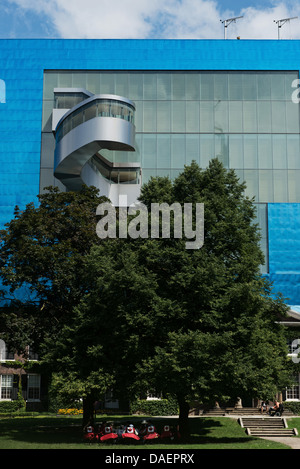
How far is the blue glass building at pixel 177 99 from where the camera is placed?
61781 millimetres

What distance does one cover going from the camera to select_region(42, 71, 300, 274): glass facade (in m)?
62.3

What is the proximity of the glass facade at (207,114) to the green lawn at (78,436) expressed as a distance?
102 ft

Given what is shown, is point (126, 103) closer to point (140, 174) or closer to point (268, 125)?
point (140, 174)

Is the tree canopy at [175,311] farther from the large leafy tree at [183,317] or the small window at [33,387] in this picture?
the small window at [33,387]

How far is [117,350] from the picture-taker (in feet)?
96.4

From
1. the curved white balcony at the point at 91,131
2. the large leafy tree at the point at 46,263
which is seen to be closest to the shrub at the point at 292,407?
the large leafy tree at the point at 46,263

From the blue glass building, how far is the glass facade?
109mm

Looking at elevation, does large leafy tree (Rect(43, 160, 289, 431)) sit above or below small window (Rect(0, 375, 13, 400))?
above

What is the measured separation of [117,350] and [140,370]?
268 cm

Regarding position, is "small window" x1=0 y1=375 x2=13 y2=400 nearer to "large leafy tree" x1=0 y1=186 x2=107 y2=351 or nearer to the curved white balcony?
"large leafy tree" x1=0 y1=186 x2=107 y2=351

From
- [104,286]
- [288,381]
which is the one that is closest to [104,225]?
[104,286]

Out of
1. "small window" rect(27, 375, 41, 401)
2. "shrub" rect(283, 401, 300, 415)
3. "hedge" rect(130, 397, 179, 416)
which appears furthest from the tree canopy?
"small window" rect(27, 375, 41, 401)

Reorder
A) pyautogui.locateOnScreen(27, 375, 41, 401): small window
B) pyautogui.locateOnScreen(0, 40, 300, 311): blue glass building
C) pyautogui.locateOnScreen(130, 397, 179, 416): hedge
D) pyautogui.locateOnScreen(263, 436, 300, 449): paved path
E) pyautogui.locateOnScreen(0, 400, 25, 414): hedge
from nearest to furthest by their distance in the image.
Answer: pyautogui.locateOnScreen(263, 436, 300, 449): paved path
pyautogui.locateOnScreen(130, 397, 179, 416): hedge
pyautogui.locateOnScreen(0, 400, 25, 414): hedge
pyautogui.locateOnScreen(27, 375, 41, 401): small window
pyautogui.locateOnScreen(0, 40, 300, 311): blue glass building
